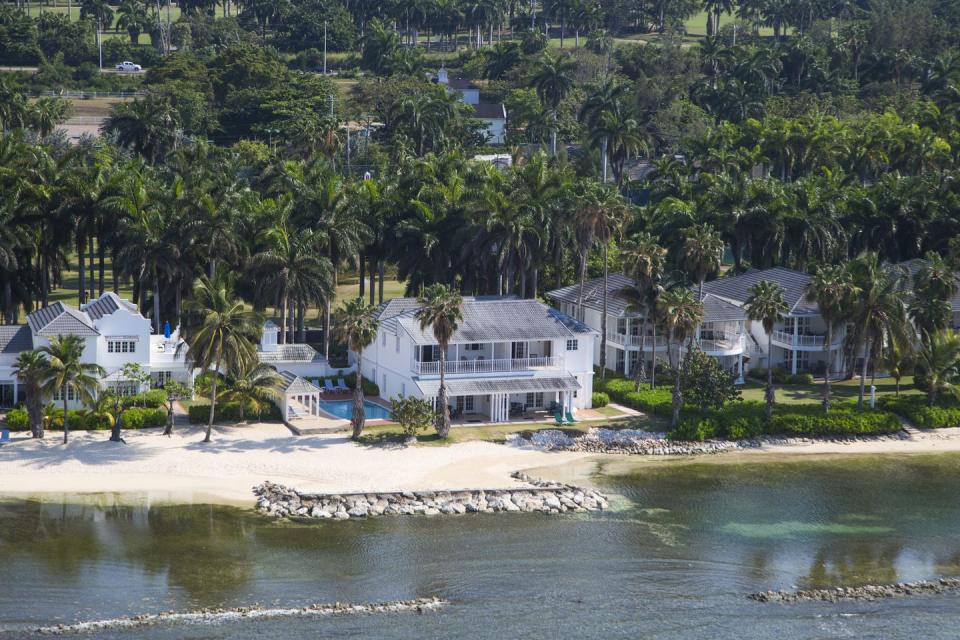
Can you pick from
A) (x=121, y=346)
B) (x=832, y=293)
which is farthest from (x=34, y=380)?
(x=832, y=293)

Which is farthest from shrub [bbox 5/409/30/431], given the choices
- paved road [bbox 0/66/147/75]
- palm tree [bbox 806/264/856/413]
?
paved road [bbox 0/66/147/75]

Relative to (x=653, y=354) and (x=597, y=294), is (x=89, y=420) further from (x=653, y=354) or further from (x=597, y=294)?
(x=597, y=294)

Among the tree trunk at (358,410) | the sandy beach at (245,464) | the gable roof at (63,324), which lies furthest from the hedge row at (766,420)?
the gable roof at (63,324)

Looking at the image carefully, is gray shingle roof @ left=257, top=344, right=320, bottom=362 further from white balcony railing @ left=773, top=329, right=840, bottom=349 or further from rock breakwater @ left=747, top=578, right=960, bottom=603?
rock breakwater @ left=747, top=578, right=960, bottom=603

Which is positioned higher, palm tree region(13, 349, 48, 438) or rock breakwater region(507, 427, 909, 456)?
palm tree region(13, 349, 48, 438)

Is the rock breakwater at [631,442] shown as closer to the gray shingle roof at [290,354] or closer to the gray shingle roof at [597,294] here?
the gray shingle roof at [597,294]

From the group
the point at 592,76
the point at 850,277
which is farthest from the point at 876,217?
the point at 592,76

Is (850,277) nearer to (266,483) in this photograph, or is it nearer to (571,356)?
(571,356)
